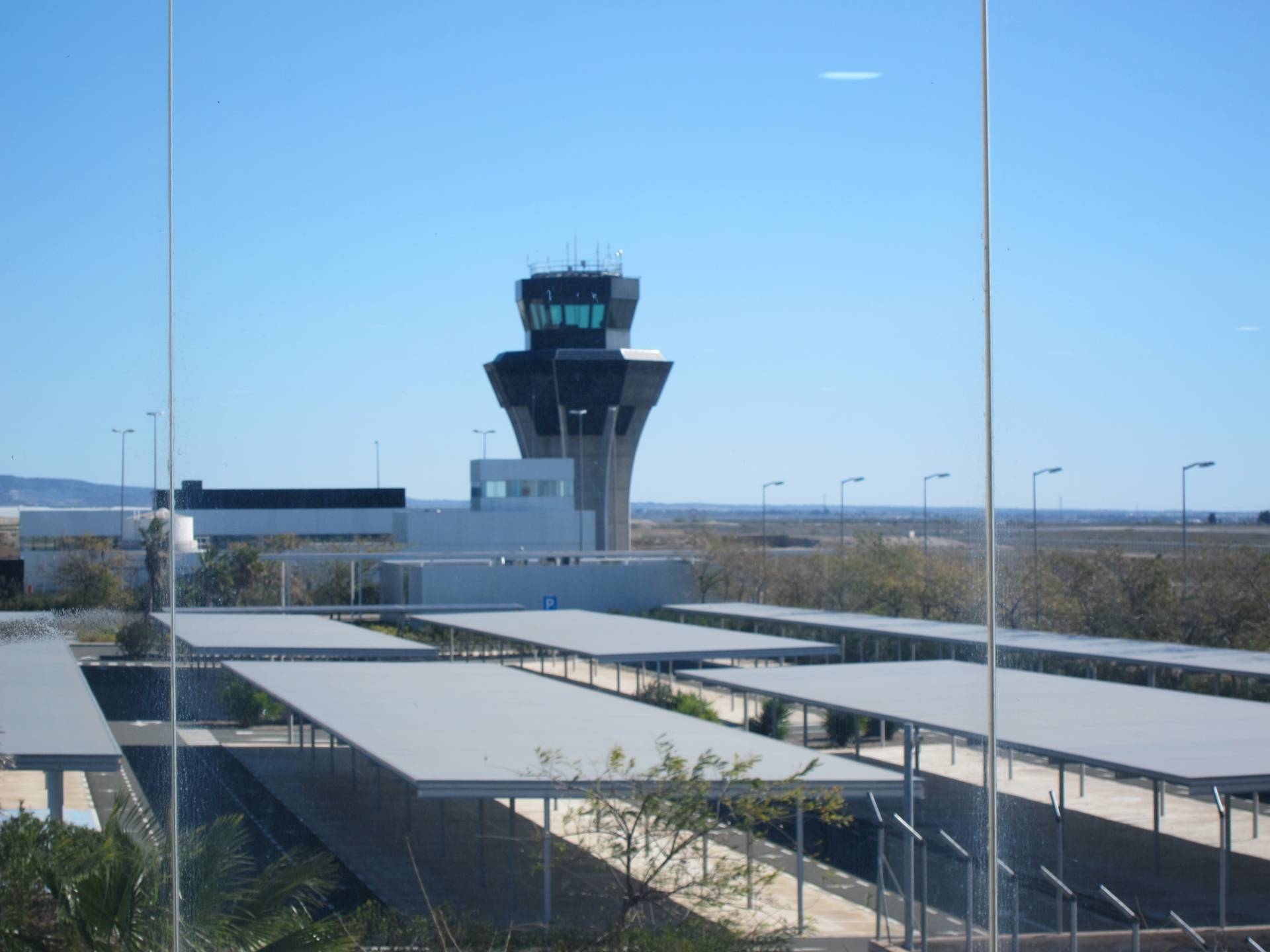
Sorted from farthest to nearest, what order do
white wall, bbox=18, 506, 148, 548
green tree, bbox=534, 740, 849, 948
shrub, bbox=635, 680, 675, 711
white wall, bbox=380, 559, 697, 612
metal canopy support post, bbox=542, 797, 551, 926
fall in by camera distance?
white wall, bbox=380, 559, 697, 612 < shrub, bbox=635, 680, 675, 711 < metal canopy support post, bbox=542, 797, 551, 926 < green tree, bbox=534, 740, 849, 948 < white wall, bbox=18, 506, 148, 548

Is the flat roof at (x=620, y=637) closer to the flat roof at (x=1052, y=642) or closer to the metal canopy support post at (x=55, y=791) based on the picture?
the flat roof at (x=1052, y=642)

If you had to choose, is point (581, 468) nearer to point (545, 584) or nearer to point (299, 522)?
point (299, 522)

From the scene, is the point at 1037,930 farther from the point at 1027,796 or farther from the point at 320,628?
the point at 320,628

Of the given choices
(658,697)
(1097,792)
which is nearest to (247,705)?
(658,697)

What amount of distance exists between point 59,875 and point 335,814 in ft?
34.7

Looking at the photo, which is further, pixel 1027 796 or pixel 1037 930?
pixel 1027 796

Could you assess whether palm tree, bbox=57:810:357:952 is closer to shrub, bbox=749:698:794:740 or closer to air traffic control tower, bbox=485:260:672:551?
shrub, bbox=749:698:794:740

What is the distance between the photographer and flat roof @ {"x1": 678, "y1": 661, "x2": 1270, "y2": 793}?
1477cm

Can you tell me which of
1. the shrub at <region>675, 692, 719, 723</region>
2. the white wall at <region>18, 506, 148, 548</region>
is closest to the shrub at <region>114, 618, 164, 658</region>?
the white wall at <region>18, 506, 148, 548</region>

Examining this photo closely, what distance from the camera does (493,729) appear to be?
1694 cm

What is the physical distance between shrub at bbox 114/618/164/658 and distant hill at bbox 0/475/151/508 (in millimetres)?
2310

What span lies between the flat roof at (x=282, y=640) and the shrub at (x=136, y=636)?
12.8 meters

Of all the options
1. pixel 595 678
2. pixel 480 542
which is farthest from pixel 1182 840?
pixel 480 542

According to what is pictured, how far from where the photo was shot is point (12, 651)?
13.5m
